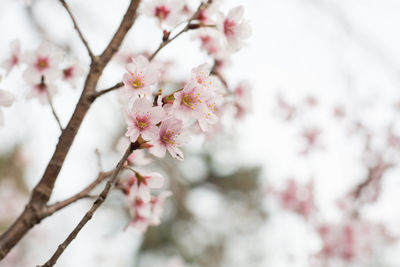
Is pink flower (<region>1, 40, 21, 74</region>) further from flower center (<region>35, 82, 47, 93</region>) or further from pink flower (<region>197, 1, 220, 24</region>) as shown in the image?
→ pink flower (<region>197, 1, 220, 24</region>)

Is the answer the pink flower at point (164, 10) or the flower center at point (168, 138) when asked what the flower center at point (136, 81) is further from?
the pink flower at point (164, 10)

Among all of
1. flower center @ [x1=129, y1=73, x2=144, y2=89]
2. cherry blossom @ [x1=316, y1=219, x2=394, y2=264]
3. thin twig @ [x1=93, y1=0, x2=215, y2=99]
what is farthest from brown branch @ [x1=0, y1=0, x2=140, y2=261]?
cherry blossom @ [x1=316, y1=219, x2=394, y2=264]

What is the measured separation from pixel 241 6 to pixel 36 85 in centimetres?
55

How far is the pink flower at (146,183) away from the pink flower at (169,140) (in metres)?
0.12

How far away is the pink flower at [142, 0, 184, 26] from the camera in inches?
37.2

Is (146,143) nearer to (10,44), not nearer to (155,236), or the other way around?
(10,44)

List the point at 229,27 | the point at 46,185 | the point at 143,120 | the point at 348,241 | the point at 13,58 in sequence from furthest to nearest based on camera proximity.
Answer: the point at 348,241 → the point at 13,58 → the point at 229,27 → the point at 46,185 → the point at 143,120

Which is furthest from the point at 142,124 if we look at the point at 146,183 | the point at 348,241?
the point at 348,241

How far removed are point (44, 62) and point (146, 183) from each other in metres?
0.41

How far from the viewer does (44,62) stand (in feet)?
3.14

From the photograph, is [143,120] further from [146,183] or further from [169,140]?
[146,183]

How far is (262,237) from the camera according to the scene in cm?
889

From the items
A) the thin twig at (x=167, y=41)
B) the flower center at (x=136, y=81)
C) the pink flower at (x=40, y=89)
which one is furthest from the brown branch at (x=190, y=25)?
the pink flower at (x=40, y=89)

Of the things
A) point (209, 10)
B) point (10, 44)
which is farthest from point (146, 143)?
point (10, 44)
